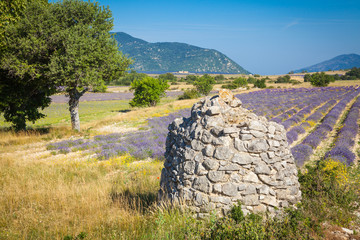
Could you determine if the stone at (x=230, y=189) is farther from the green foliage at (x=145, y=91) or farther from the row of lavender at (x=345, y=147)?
the green foliage at (x=145, y=91)

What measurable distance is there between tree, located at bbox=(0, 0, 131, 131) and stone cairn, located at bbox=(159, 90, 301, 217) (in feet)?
38.1

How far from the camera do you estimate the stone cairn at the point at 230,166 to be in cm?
437

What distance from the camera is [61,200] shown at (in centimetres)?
602

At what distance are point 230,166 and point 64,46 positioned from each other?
1391 cm

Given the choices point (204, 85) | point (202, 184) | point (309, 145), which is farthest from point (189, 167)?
point (204, 85)

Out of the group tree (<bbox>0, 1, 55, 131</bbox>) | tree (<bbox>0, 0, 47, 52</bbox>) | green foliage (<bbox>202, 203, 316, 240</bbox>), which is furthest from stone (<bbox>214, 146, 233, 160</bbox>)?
tree (<bbox>0, 0, 47, 52</bbox>)

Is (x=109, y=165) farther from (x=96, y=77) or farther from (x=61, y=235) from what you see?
(x=96, y=77)

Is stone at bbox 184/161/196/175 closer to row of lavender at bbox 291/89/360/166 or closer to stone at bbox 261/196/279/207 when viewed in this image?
stone at bbox 261/196/279/207

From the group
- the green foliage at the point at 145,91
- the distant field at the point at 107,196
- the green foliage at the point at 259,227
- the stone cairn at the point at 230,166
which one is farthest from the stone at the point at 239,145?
the green foliage at the point at 145,91

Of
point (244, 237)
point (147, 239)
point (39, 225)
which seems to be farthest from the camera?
point (39, 225)

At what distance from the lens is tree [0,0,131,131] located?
1304 cm

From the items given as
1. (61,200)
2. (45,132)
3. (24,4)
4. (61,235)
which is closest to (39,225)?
(61,235)

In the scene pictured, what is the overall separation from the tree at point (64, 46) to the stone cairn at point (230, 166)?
458 inches

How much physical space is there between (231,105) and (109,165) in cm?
706
